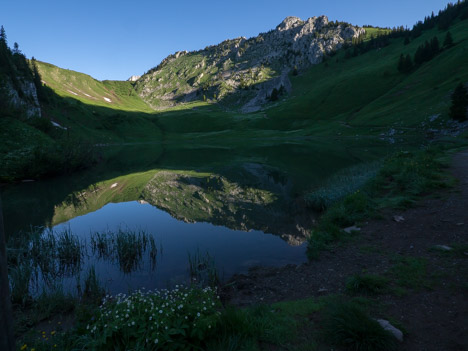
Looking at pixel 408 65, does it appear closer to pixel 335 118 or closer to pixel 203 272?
pixel 335 118

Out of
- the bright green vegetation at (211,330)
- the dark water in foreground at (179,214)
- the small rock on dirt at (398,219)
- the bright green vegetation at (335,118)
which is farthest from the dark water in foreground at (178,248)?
the bright green vegetation at (335,118)

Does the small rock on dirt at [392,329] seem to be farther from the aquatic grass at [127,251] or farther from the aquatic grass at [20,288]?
the aquatic grass at [20,288]

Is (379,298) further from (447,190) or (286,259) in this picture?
(447,190)

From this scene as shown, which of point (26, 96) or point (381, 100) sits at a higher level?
point (26, 96)

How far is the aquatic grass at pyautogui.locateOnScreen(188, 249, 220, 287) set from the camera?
1109 centimetres

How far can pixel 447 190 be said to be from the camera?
1681 cm

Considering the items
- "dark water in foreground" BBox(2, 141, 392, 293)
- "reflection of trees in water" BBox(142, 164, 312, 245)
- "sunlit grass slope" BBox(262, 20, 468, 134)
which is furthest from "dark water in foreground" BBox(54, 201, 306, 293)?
"sunlit grass slope" BBox(262, 20, 468, 134)

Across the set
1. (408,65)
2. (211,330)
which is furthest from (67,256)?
(408,65)

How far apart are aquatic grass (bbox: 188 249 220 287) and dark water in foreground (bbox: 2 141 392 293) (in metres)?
0.42

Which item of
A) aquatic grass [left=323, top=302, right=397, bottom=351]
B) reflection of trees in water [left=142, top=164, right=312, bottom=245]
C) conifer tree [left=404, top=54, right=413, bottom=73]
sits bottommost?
reflection of trees in water [left=142, top=164, right=312, bottom=245]

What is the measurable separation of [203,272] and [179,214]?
1078 cm

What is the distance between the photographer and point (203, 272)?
12.1 m

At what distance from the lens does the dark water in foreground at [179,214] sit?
13258mm

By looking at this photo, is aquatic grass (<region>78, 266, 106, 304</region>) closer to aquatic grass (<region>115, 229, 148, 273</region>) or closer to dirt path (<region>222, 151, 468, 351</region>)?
aquatic grass (<region>115, 229, 148, 273</region>)
